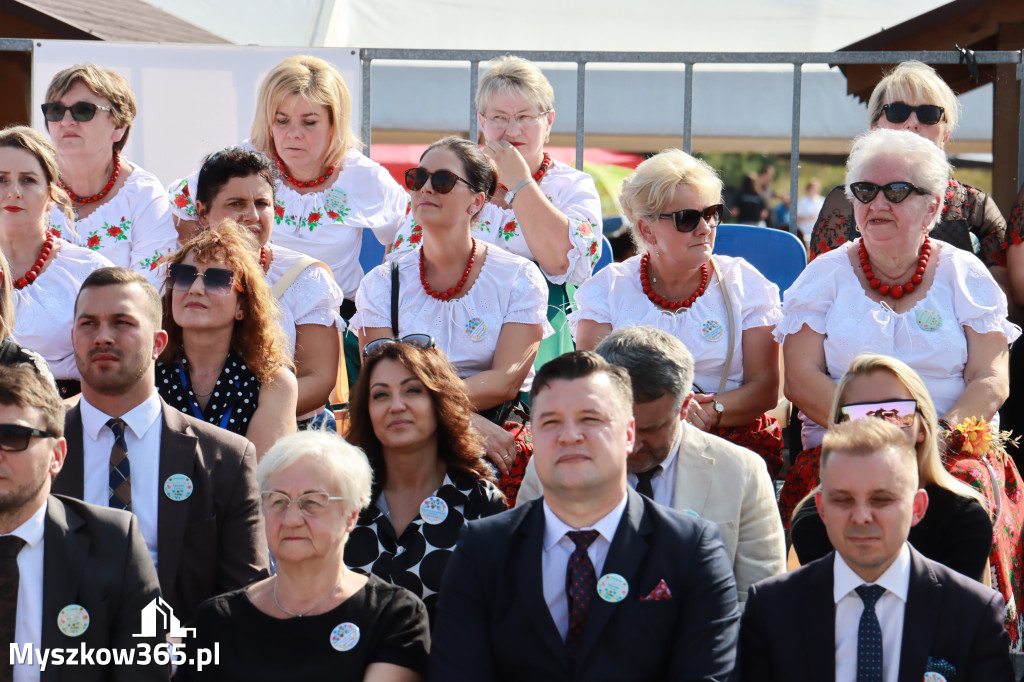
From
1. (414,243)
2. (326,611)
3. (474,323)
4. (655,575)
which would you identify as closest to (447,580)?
(326,611)

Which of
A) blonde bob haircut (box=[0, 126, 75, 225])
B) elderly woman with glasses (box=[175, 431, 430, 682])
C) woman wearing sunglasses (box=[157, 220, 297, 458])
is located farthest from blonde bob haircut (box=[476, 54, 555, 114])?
elderly woman with glasses (box=[175, 431, 430, 682])

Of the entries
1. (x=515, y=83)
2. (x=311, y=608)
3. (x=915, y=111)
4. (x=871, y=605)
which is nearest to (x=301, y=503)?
(x=311, y=608)

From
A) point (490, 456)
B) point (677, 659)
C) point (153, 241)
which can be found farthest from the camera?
point (153, 241)

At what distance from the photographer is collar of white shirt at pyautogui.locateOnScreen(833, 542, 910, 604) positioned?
2926mm

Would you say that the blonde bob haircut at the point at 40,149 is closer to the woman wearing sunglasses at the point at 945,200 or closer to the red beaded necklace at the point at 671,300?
the red beaded necklace at the point at 671,300

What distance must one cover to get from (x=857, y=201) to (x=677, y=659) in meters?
1.96

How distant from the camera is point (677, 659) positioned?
283 cm

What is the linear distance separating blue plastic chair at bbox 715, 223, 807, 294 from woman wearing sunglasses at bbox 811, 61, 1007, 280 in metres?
0.49

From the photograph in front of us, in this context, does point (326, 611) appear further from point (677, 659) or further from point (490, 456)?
point (490, 456)

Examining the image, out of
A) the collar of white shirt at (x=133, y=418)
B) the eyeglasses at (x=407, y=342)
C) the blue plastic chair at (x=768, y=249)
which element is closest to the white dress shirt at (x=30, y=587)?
the collar of white shirt at (x=133, y=418)

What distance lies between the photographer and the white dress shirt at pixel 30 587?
115 inches

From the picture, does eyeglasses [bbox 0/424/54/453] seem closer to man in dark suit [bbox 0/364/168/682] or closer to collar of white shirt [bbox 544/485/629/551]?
man in dark suit [bbox 0/364/168/682]

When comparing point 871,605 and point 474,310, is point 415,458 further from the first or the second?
point 871,605

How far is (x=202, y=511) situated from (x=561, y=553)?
1022 millimetres
